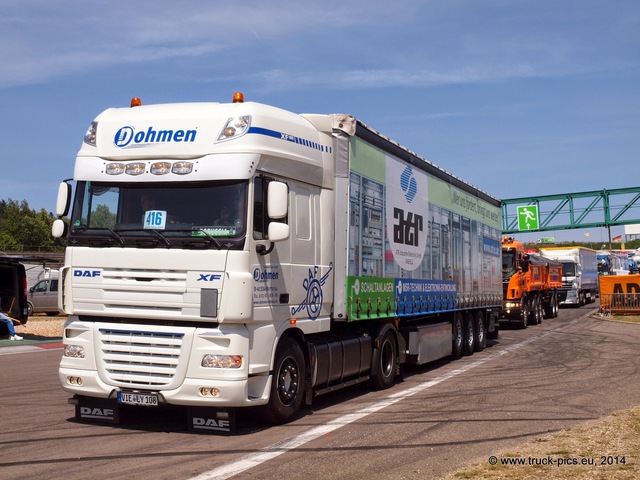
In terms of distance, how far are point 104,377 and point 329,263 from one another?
3280 mm

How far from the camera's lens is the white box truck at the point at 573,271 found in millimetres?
44688

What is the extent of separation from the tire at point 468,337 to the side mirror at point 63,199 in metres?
11.2

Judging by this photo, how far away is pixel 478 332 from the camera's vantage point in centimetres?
1888

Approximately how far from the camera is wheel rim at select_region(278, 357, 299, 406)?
880 centimetres

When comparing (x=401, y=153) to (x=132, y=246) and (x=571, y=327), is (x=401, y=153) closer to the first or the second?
(x=132, y=246)

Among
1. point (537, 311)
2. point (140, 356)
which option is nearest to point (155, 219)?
point (140, 356)

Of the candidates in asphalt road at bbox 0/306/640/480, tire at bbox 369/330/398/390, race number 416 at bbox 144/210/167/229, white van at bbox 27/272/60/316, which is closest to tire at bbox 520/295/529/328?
asphalt road at bbox 0/306/640/480

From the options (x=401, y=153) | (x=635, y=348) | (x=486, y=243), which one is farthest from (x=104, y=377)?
(x=635, y=348)

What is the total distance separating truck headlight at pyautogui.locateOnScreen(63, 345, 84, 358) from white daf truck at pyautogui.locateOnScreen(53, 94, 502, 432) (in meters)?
0.03

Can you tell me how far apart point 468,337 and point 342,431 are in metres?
10.00

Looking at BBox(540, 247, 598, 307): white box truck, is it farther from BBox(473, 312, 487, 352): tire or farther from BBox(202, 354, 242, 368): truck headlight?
BBox(202, 354, 242, 368): truck headlight

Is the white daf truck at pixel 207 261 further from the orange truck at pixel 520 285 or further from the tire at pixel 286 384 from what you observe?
the orange truck at pixel 520 285

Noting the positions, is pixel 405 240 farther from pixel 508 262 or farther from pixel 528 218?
pixel 528 218

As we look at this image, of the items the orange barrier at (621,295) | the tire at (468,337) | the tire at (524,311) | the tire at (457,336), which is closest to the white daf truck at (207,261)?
the tire at (457,336)
